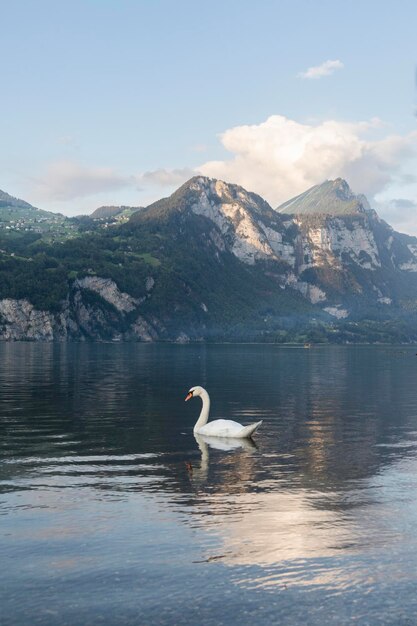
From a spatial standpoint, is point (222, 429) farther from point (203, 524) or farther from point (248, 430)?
point (203, 524)

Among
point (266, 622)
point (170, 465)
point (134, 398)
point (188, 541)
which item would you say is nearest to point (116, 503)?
point (188, 541)

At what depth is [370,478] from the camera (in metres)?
34.7

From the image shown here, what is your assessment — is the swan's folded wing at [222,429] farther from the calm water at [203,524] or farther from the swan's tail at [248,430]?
the calm water at [203,524]

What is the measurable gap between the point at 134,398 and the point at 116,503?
48.1 m

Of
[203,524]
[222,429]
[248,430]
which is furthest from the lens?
[222,429]

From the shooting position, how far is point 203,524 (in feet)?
82.4

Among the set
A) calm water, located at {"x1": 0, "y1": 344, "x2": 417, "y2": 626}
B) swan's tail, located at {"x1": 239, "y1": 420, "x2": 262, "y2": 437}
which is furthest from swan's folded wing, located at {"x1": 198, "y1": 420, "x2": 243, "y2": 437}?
calm water, located at {"x1": 0, "y1": 344, "x2": 417, "y2": 626}

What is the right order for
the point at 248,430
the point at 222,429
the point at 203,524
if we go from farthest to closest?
the point at 222,429, the point at 248,430, the point at 203,524

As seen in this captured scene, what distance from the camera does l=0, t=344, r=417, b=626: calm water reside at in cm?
1794

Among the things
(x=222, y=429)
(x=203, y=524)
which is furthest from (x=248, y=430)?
(x=203, y=524)

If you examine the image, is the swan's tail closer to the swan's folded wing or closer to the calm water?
the swan's folded wing

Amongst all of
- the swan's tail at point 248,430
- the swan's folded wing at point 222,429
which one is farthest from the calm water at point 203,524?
the swan's folded wing at point 222,429

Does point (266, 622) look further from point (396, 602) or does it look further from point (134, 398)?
point (134, 398)

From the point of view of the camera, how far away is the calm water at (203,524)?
17.9 metres
